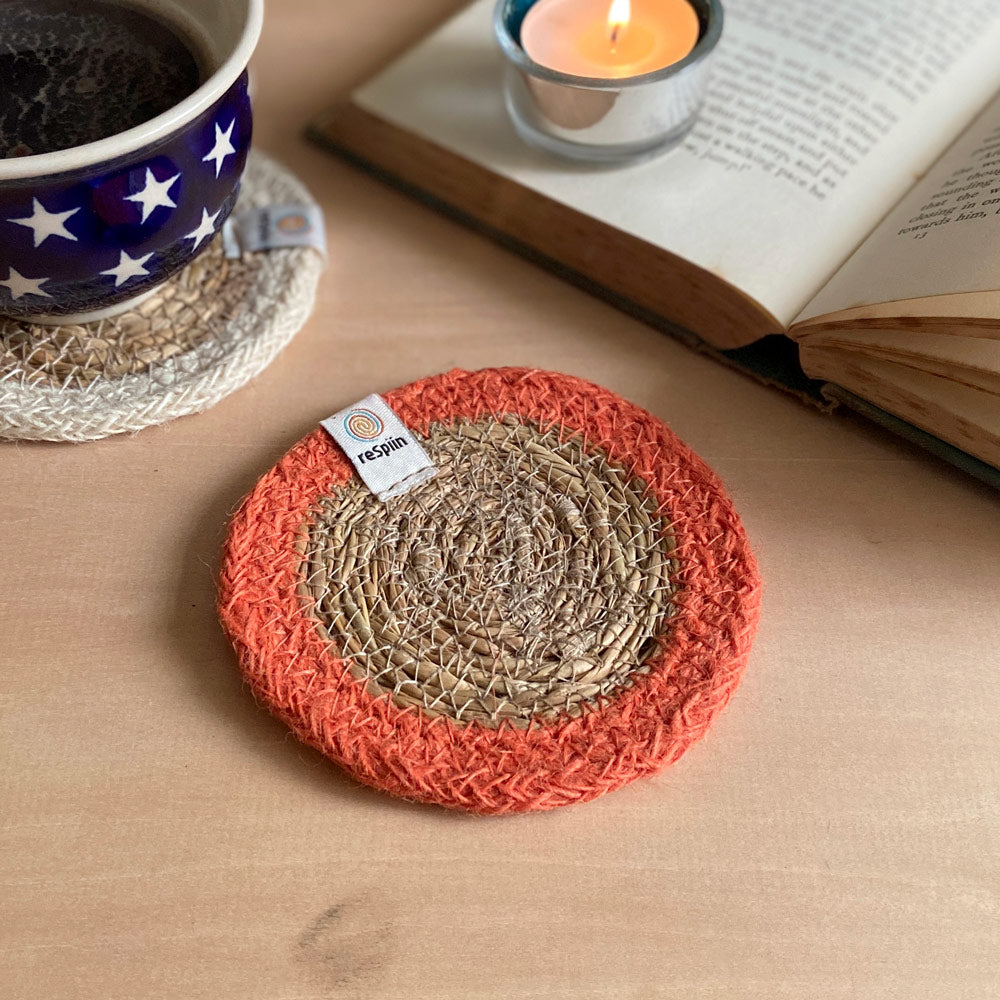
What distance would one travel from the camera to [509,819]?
408 mm

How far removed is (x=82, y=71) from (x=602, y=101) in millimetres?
247

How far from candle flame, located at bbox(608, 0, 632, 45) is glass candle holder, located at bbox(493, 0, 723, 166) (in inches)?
1.5

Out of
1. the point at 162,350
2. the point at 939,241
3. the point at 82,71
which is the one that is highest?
the point at 939,241

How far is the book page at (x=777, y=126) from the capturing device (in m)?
0.53

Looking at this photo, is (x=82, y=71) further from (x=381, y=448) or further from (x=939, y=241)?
(x=939, y=241)

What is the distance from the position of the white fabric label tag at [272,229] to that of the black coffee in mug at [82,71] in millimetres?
100

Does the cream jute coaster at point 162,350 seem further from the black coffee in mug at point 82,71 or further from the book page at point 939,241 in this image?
the book page at point 939,241

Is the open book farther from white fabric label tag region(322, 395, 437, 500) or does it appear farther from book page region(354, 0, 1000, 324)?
white fabric label tag region(322, 395, 437, 500)

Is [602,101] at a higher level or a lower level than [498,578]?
higher

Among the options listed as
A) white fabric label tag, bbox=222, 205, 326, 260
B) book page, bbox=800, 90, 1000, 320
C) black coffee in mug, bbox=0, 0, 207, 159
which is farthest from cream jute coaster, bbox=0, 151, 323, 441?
book page, bbox=800, 90, 1000, 320

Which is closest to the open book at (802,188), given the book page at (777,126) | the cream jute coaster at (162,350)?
the book page at (777,126)

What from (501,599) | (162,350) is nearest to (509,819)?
(501,599)

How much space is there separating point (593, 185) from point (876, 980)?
40cm

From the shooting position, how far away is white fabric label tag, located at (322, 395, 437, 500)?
1.53 feet
